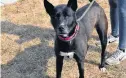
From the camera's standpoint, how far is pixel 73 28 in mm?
3746

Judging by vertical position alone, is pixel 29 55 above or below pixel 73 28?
below

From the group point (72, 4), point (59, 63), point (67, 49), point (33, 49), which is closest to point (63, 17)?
point (72, 4)

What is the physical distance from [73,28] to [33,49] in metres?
2.02

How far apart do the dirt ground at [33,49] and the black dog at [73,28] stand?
Answer: 0.35 m

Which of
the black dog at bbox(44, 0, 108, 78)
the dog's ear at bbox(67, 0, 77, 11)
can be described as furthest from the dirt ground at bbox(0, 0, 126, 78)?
the dog's ear at bbox(67, 0, 77, 11)

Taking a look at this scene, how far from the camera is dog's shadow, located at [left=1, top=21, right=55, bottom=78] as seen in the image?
496 cm

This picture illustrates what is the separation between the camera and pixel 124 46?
499 centimetres

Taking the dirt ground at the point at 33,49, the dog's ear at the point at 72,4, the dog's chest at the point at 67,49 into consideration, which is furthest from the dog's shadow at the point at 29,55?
the dog's ear at the point at 72,4

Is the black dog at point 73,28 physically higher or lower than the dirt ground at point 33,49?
higher

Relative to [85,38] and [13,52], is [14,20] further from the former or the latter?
[85,38]

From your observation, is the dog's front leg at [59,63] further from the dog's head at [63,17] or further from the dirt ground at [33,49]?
the dog's head at [63,17]

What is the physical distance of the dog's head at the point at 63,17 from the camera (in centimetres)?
354

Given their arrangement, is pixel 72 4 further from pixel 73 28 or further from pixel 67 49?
pixel 67 49

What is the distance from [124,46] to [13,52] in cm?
207
